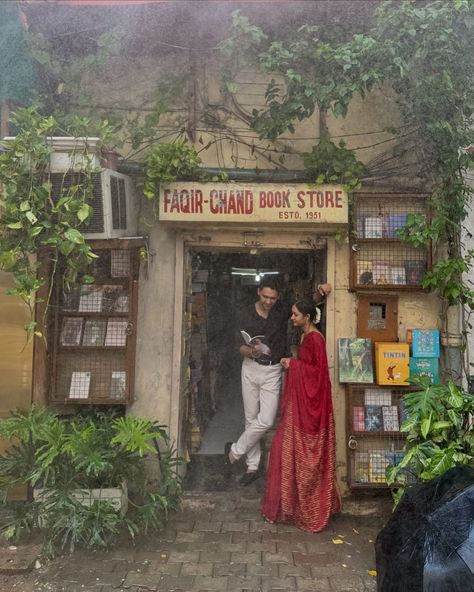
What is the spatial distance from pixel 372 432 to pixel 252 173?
277cm

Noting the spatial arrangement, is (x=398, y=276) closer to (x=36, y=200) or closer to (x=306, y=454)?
(x=306, y=454)

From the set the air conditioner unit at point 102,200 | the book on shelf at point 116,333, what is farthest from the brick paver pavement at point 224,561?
the air conditioner unit at point 102,200

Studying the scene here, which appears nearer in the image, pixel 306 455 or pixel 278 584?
pixel 278 584

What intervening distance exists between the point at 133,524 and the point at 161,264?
8.05 ft

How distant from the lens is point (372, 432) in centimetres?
557

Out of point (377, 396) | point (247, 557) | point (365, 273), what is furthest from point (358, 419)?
point (247, 557)

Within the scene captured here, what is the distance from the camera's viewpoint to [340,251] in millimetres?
5793

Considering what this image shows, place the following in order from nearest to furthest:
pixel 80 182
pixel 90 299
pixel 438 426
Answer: pixel 438 426 < pixel 80 182 < pixel 90 299

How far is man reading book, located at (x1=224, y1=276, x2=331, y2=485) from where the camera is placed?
607 cm

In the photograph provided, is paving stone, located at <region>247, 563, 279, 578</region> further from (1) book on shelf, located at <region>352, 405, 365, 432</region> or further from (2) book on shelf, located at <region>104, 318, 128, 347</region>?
(2) book on shelf, located at <region>104, 318, 128, 347</region>

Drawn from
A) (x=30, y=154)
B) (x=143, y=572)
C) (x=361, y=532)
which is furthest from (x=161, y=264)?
(x=361, y=532)

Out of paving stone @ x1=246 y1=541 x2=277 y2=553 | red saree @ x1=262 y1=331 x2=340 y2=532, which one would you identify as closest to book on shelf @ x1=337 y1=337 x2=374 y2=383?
red saree @ x1=262 y1=331 x2=340 y2=532

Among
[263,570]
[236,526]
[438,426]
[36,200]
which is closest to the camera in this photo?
[438,426]

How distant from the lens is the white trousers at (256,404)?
6035mm
